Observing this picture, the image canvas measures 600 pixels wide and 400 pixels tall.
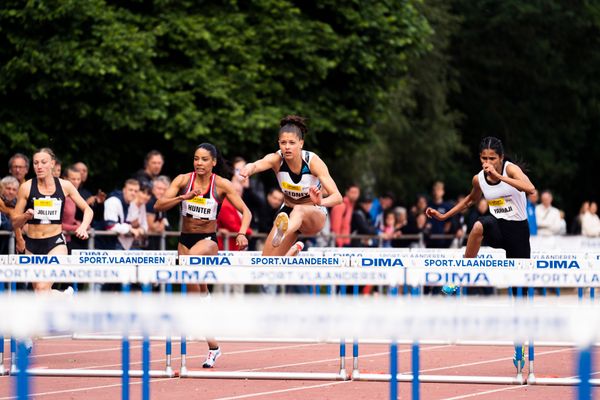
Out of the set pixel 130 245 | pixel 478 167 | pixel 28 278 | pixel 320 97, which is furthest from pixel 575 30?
pixel 28 278

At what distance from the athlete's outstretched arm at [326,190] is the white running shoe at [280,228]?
411mm

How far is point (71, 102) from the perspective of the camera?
25906mm

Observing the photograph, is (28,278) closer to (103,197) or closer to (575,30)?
(103,197)

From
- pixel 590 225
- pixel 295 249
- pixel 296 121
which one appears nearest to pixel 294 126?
pixel 296 121

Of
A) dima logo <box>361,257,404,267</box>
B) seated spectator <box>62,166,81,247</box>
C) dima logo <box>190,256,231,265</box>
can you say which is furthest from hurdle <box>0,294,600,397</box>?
seated spectator <box>62,166,81,247</box>

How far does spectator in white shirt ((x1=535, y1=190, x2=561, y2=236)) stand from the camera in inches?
1042

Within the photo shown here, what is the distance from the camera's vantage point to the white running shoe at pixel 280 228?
12.1m

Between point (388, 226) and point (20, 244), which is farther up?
point (388, 226)

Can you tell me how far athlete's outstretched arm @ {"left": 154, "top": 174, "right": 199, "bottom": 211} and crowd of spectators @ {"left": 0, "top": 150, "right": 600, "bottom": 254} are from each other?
2025 millimetres

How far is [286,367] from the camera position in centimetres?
1294

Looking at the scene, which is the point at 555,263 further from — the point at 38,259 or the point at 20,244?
the point at 20,244

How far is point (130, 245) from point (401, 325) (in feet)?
40.4

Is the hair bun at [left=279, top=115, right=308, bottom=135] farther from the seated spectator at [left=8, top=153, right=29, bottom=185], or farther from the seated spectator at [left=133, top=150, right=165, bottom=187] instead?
the seated spectator at [left=133, top=150, right=165, bottom=187]

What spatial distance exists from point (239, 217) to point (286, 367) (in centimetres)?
547
